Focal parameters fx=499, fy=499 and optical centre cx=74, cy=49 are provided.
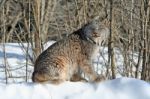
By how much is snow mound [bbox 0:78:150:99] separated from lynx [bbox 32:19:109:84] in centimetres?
30

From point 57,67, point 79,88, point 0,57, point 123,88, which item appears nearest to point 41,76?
point 57,67

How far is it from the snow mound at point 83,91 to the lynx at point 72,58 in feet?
0.98

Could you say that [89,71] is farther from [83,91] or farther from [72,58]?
[83,91]

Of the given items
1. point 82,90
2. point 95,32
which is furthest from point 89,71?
point 82,90

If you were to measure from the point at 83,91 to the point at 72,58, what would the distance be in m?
0.59

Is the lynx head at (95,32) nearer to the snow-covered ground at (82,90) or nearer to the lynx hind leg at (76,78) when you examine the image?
the lynx hind leg at (76,78)

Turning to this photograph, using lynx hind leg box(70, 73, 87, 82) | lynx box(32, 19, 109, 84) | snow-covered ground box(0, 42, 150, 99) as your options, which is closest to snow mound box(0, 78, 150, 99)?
snow-covered ground box(0, 42, 150, 99)

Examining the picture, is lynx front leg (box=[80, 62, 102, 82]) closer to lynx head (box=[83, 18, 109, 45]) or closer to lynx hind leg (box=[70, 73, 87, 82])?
lynx hind leg (box=[70, 73, 87, 82])

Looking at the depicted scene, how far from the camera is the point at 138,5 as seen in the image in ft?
23.1

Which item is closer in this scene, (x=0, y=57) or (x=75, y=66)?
(x=75, y=66)

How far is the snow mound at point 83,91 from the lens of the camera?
3939 millimetres

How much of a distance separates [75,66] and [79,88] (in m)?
0.49

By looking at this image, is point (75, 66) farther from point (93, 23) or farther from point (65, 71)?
point (93, 23)

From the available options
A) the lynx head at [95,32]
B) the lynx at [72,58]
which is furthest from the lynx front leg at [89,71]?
the lynx head at [95,32]
